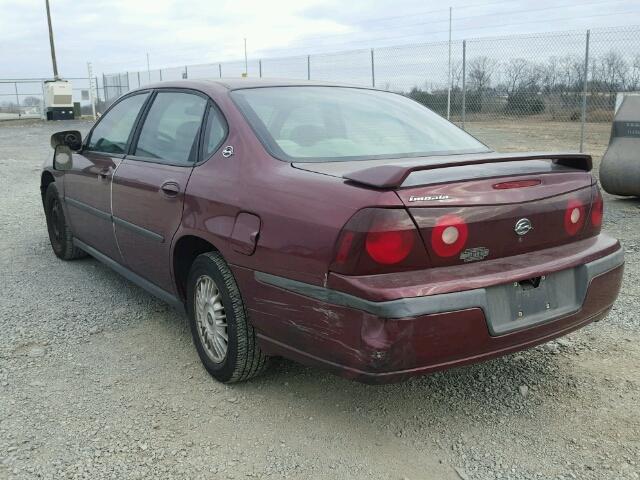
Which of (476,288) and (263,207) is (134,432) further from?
(476,288)

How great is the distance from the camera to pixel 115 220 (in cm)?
396

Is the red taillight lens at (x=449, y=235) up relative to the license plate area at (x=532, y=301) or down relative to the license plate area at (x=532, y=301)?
up

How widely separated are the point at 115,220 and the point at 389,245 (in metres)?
2.34

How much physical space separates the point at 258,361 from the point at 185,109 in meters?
1.54

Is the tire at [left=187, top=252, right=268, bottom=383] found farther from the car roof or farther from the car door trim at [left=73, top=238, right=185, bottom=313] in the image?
the car roof

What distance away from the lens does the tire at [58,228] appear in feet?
17.1

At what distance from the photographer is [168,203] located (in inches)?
129

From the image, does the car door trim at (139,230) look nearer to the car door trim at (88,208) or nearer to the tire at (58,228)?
the car door trim at (88,208)

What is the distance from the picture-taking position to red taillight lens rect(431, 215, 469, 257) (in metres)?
2.31

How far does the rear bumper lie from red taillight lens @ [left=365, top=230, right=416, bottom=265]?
165 millimetres

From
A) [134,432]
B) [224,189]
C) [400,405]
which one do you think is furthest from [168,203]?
[400,405]

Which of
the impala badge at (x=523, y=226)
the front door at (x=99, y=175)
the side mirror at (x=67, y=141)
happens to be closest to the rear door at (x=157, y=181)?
the front door at (x=99, y=175)

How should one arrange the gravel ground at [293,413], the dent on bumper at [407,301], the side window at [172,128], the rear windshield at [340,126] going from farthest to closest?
the side window at [172,128], the rear windshield at [340,126], the gravel ground at [293,413], the dent on bumper at [407,301]

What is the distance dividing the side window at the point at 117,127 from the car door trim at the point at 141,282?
761 millimetres
